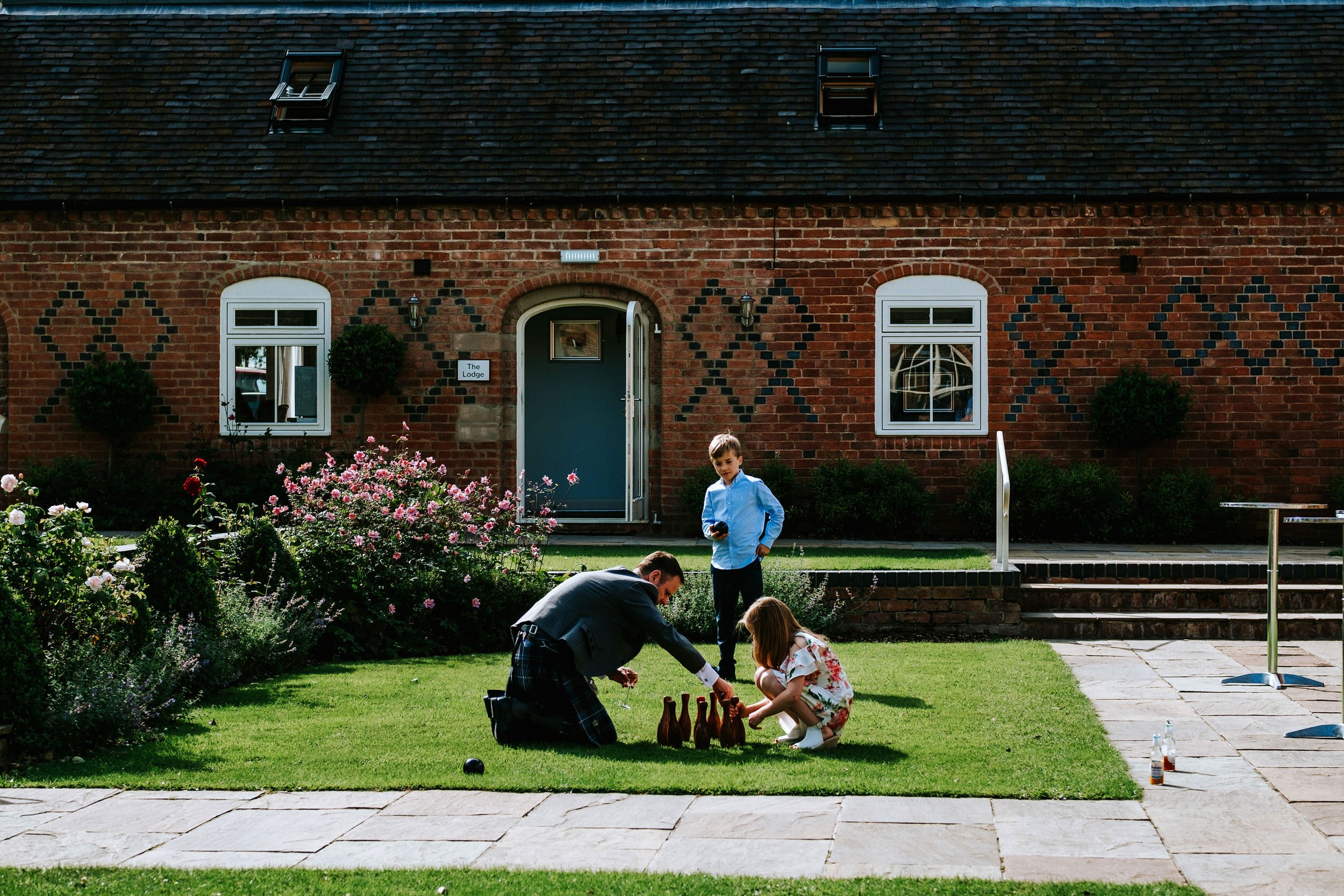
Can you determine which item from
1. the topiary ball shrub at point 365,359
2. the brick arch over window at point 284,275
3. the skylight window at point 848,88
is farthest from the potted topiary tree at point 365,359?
the skylight window at point 848,88

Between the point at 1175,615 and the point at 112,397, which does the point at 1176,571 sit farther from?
the point at 112,397

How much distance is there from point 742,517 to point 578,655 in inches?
71.1

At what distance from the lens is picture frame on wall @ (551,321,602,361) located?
1609cm

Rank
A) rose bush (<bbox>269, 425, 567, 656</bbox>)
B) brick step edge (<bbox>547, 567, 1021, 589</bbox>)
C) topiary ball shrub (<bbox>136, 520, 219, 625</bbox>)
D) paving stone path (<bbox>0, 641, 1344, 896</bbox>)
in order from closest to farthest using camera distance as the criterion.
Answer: paving stone path (<bbox>0, 641, 1344, 896</bbox>), topiary ball shrub (<bbox>136, 520, 219, 625</bbox>), rose bush (<bbox>269, 425, 567, 656</bbox>), brick step edge (<bbox>547, 567, 1021, 589</bbox>)

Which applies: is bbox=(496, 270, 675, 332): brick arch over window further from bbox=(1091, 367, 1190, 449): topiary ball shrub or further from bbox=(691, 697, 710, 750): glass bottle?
bbox=(691, 697, 710, 750): glass bottle

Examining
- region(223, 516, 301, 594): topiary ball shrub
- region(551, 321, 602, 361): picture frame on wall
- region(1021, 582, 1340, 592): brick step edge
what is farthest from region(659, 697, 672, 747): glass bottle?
region(551, 321, 602, 361): picture frame on wall

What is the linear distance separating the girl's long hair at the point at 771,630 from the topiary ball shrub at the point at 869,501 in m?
7.27

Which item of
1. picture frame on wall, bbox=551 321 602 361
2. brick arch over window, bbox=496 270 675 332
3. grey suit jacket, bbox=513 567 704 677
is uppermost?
brick arch over window, bbox=496 270 675 332

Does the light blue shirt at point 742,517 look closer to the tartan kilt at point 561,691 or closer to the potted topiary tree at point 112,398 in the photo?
the tartan kilt at point 561,691

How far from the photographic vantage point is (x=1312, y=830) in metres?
4.79

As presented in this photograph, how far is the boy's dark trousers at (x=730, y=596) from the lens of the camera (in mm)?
7812

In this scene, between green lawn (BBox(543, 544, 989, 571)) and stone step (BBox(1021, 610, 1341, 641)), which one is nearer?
stone step (BBox(1021, 610, 1341, 641))

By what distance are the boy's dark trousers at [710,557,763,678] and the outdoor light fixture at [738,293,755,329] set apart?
673 centimetres

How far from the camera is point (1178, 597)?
1008cm
